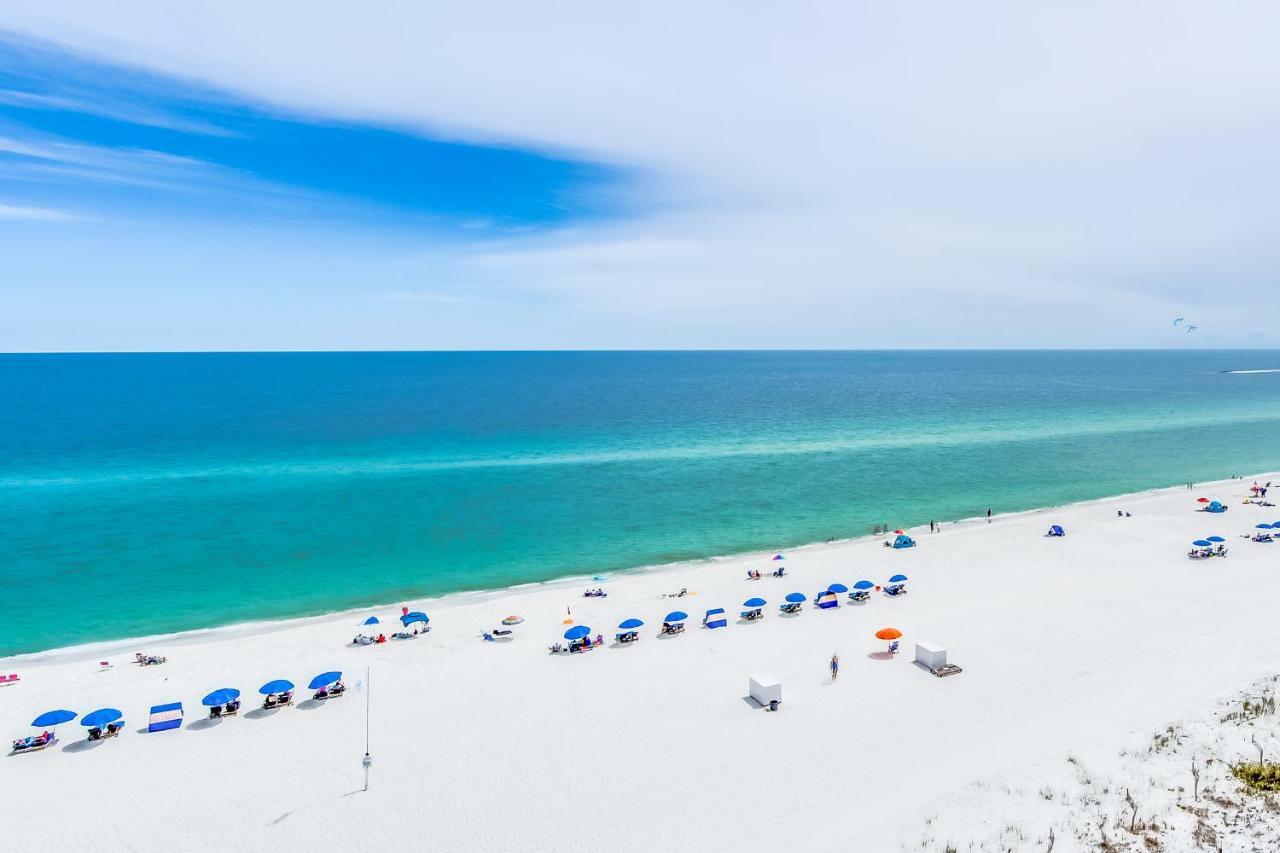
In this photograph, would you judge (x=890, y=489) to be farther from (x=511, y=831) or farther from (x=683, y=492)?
(x=511, y=831)

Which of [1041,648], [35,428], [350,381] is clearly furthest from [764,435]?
[350,381]

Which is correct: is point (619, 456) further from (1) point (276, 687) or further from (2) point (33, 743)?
(2) point (33, 743)

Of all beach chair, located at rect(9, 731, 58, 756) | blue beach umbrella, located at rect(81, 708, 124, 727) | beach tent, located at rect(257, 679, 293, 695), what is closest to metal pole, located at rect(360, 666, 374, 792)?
beach tent, located at rect(257, 679, 293, 695)

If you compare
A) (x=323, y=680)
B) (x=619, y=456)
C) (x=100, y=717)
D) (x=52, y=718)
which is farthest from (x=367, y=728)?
(x=619, y=456)

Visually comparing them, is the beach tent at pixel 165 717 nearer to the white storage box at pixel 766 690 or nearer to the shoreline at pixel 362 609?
the shoreline at pixel 362 609

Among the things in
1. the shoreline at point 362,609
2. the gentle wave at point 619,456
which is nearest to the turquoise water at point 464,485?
the gentle wave at point 619,456

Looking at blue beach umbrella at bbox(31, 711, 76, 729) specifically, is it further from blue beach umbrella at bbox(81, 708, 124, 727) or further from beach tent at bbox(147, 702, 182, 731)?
beach tent at bbox(147, 702, 182, 731)
